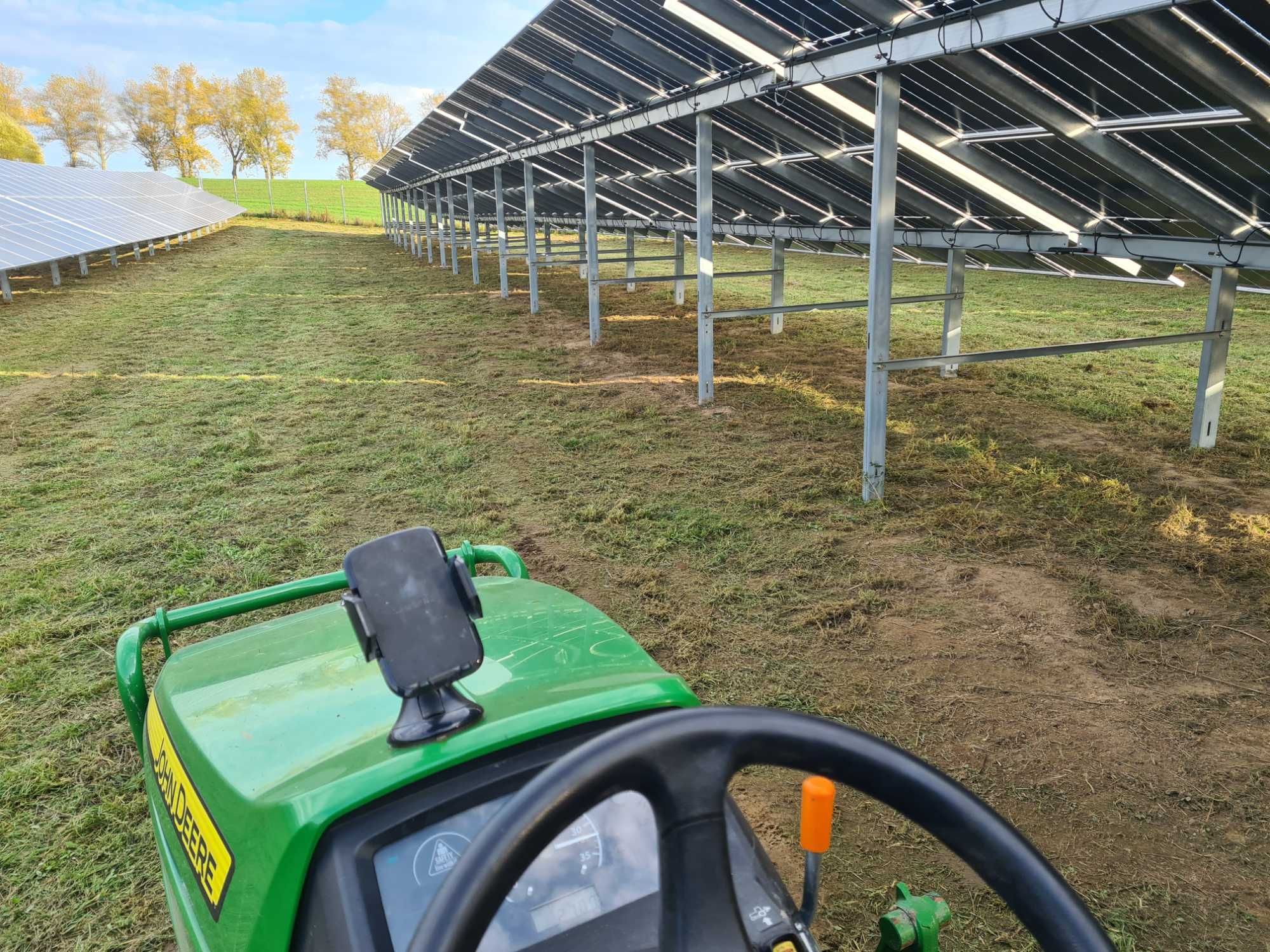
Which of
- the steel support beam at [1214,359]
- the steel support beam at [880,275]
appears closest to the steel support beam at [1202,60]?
the steel support beam at [880,275]

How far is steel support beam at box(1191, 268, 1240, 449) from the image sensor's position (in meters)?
6.73

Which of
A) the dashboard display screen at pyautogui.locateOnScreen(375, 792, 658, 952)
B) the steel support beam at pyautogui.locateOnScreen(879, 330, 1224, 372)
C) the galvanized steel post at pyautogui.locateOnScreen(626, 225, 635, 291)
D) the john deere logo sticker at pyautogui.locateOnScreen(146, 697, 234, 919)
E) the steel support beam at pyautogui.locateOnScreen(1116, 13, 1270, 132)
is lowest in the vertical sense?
the john deere logo sticker at pyautogui.locateOnScreen(146, 697, 234, 919)

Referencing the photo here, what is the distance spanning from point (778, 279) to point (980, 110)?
6.72 meters

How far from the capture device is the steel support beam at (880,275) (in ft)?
19.1

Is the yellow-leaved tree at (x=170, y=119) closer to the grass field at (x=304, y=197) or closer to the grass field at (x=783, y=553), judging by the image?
the grass field at (x=304, y=197)

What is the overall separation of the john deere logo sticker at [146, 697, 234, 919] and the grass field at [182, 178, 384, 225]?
57.2 metres

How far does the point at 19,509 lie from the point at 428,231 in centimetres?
2355

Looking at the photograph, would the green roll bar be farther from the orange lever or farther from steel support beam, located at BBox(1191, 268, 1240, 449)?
steel support beam, located at BBox(1191, 268, 1240, 449)

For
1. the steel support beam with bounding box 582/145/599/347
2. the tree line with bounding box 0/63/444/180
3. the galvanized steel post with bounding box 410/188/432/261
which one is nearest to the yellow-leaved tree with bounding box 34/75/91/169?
the tree line with bounding box 0/63/444/180

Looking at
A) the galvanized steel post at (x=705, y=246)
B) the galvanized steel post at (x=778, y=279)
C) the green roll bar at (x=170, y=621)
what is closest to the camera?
the green roll bar at (x=170, y=621)

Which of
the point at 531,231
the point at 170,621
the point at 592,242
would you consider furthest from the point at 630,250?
the point at 170,621

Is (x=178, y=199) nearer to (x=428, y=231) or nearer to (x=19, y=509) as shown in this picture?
(x=428, y=231)

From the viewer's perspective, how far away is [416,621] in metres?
1.27

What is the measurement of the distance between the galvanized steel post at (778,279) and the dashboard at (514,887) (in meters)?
11.8
